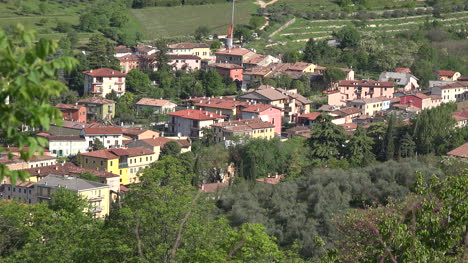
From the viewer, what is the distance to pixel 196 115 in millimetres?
35875

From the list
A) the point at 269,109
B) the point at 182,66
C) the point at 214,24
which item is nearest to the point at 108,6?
the point at 214,24

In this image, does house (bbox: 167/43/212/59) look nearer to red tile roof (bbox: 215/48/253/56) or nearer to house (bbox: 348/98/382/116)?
red tile roof (bbox: 215/48/253/56)

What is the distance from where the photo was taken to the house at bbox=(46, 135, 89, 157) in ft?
106

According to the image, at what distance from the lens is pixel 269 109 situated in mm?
37281

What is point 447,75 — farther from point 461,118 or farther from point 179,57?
point 179,57

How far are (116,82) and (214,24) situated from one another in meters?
15.9

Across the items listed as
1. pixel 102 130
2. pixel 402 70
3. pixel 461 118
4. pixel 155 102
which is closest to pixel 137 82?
pixel 155 102

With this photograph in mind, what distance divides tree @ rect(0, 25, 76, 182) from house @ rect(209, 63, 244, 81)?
38.4 meters

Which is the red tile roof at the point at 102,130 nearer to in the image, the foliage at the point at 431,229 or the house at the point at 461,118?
the house at the point at 461,118

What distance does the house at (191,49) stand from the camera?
46031 millimetres

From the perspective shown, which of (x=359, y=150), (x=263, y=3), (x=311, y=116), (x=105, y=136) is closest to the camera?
(x=359, y=150)

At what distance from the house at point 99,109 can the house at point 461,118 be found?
13303 mm

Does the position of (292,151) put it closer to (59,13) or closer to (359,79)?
(359,79)

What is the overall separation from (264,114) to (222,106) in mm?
1887
